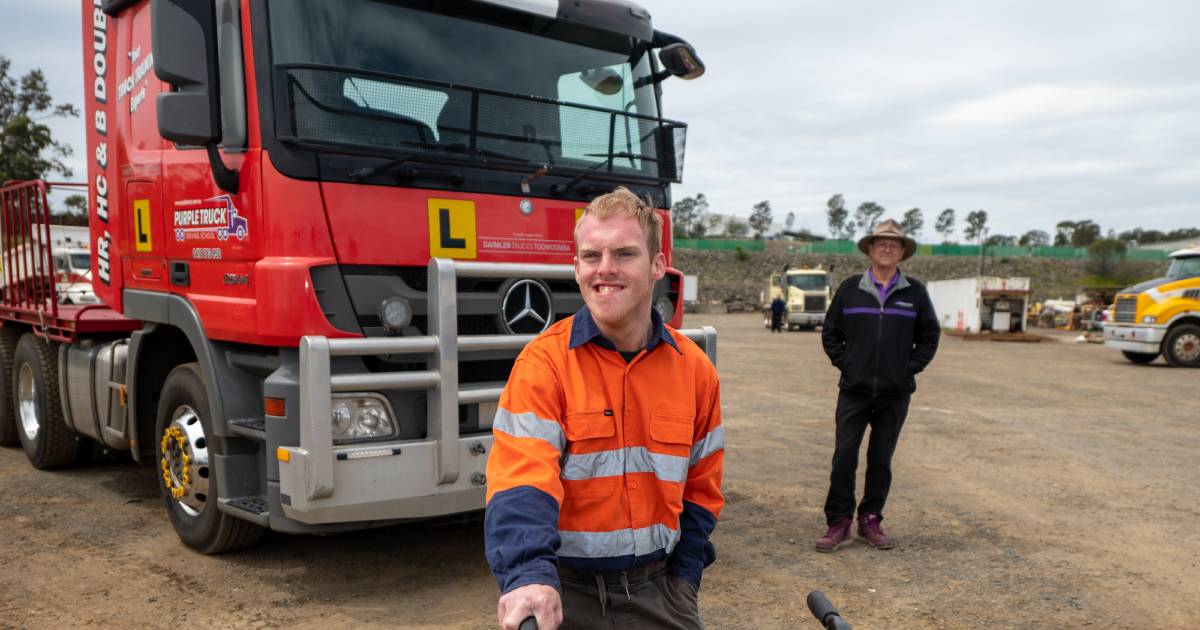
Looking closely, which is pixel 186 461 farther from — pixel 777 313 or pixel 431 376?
pixel 777 313

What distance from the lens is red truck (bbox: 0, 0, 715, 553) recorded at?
3.76 metres

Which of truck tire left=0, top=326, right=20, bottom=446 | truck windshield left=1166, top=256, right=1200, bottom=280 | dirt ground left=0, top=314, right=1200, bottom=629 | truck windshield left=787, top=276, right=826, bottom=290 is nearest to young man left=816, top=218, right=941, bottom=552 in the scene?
dirt ground left=0, top=314, right=1200, bottom=629

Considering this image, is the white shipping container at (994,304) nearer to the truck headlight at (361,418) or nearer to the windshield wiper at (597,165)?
the windshield wiper at (597,165)

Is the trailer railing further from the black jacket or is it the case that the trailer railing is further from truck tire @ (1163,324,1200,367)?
truck tire @ (1163,324,1200,367)

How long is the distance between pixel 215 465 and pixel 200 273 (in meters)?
0.95

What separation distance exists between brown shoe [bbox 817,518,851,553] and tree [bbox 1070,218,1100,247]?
121m

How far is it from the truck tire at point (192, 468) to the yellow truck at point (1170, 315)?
60.7ft

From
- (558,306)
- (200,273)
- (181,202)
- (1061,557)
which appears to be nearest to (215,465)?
(200,273)

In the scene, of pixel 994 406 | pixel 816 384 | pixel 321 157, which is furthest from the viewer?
pixel 816 384

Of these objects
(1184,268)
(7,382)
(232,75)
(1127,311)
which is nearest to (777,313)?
(1127,311)

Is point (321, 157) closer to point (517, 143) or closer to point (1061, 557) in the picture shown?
point (517, 143)

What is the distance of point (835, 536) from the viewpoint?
5109mm

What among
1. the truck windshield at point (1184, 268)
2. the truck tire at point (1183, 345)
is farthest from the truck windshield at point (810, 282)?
the truck tire at point (1183, 345)

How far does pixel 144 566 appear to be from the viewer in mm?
4578
